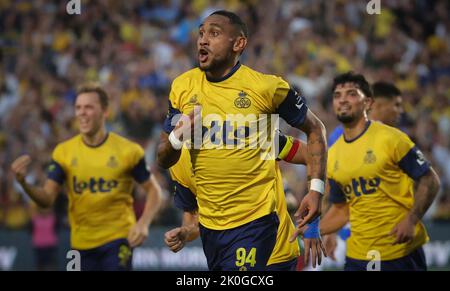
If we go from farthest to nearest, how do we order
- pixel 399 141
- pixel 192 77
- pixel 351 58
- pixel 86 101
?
pixel 351 58 < pixel 86 101 < pixel 399 141 < pixel 192 77

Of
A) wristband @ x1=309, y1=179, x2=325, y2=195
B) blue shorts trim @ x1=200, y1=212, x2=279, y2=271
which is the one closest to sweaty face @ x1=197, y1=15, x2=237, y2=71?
wristband @ x1=309, y1=179, x2=325, y2=195

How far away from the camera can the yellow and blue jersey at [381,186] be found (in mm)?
8516

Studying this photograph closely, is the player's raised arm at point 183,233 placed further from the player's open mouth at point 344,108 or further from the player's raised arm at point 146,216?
the player's open mouth at point 344,108

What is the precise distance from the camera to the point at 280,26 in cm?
1786

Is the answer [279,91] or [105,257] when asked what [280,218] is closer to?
[279,91]

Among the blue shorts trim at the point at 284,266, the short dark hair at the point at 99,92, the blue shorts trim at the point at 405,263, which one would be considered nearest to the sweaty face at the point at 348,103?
the blue shorts trim at the point at 405,263

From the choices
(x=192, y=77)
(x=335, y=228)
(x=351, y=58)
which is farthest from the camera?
(x=351, y=58)

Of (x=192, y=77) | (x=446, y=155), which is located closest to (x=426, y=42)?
(x=446, y=155)

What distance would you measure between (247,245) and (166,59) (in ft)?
35.3

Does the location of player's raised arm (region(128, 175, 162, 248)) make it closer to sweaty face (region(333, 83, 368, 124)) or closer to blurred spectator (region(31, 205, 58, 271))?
sweaty face (region(333, 83, 368, 124))

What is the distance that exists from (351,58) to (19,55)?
6597 millimetres

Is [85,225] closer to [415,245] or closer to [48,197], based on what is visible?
[48,197]

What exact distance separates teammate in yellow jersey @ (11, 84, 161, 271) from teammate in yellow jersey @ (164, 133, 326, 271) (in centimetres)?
205

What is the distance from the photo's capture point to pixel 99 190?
9500 millimetres
